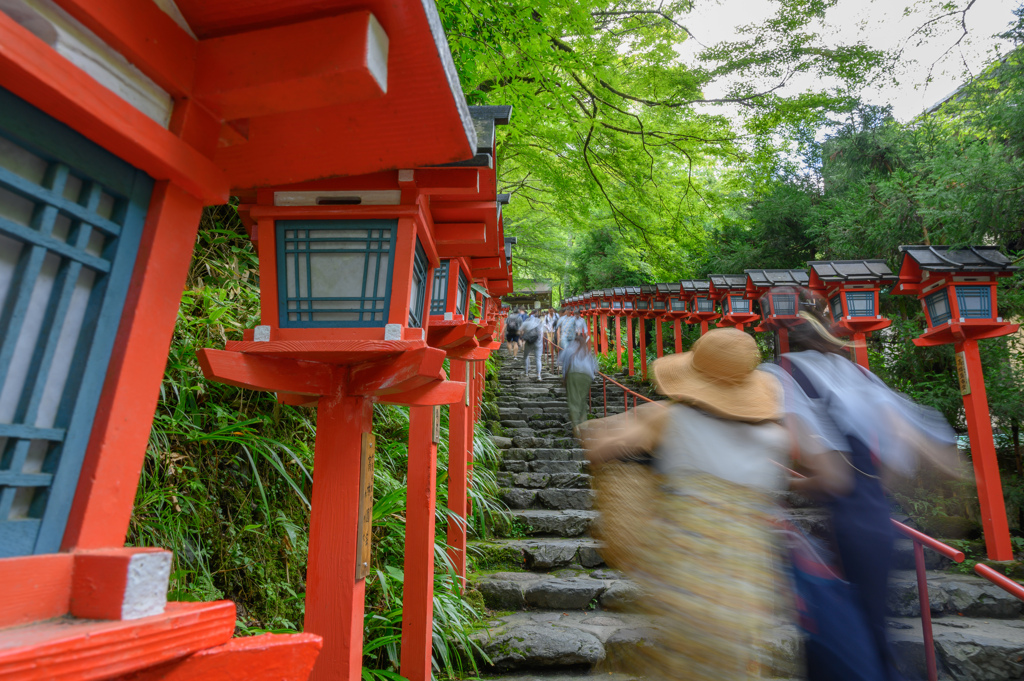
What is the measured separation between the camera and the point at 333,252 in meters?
2.04

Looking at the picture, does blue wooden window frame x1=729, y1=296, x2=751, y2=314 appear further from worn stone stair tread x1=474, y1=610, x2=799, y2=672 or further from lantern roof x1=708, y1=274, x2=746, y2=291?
worn stone stair tread x1=474, y1=610, x2=799, y2=672

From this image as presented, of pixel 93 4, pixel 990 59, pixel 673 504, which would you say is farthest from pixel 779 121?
pixel 93 4

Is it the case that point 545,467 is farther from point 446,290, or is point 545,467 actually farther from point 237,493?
point 237,493

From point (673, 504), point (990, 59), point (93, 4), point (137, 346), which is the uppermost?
point (990, 59)

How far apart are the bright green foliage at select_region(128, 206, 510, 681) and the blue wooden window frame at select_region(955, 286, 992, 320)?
19.3ft

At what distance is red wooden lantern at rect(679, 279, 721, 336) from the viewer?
12156mm

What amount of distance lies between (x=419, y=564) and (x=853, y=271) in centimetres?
683

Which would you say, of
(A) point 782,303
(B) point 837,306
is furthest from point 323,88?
(B) point 837,306

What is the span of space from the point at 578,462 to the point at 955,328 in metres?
4.45

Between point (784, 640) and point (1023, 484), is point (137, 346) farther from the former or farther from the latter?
point (1023, 484)

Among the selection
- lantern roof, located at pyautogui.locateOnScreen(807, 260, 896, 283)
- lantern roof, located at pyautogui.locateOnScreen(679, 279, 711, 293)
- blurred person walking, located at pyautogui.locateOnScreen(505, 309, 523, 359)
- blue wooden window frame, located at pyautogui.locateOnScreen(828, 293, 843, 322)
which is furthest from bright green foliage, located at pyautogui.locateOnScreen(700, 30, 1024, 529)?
blurred person walking, located at pyautogui.locateOnScreen(505, 309, 523, 359)

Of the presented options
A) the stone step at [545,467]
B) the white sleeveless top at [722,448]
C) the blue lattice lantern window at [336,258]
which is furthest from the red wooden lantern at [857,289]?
the blue lattice lantern window at [336,258]

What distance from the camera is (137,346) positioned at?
44.3 inches

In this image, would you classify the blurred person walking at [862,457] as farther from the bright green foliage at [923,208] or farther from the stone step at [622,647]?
the bright green foliage at [923,208]
